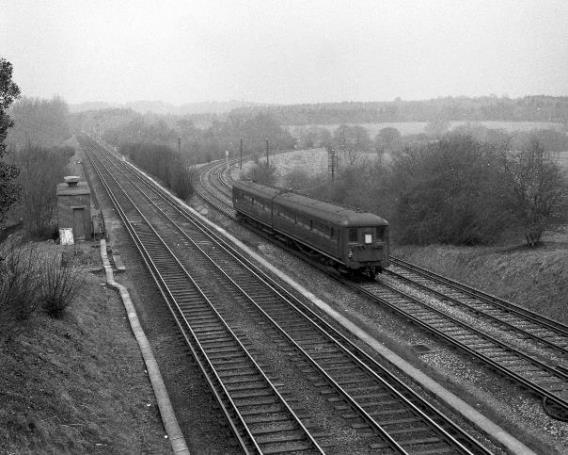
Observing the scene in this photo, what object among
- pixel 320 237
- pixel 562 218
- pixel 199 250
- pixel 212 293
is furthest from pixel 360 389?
pixel 199 250

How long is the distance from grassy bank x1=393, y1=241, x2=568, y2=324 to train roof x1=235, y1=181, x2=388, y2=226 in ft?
13.7

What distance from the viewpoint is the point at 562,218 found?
2200cm

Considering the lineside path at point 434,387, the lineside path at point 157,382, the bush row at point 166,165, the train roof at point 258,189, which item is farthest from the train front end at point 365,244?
the bush row at point 166,165

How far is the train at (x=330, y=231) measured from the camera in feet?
66.8

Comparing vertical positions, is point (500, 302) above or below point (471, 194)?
below

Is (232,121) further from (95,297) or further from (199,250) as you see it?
(95,297)

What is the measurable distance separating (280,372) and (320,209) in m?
10.7

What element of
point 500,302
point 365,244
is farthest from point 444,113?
point 500,302

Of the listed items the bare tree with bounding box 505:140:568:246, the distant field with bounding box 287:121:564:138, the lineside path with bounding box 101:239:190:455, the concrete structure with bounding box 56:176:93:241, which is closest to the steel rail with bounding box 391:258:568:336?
the bare tree with bounding box 505:140:568:246

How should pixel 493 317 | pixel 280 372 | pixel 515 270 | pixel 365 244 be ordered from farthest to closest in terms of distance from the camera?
1. pixel 365 244
2. pixel 515 270
3. pixel 493 317
4. pixel 280 372

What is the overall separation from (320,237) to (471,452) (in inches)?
527

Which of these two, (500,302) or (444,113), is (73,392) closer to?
(500,302)

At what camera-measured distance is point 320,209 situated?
22984 millimetres

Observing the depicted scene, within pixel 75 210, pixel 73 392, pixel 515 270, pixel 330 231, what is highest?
pixel 75 210
